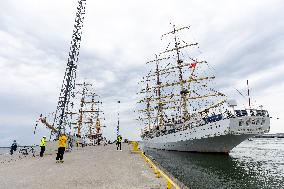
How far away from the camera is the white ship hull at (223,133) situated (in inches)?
1465

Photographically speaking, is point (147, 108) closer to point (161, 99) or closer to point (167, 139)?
point (161, 99)

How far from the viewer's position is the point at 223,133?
37.8 meters

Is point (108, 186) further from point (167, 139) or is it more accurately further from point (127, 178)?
point (167, 139)

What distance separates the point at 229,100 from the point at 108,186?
3161cm

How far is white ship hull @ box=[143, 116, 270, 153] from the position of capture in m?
37.2

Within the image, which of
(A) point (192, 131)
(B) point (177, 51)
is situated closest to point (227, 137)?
(A) point (192, 131)

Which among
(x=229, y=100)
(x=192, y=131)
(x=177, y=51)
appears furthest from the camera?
(x=177, y=51)

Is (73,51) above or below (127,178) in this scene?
above

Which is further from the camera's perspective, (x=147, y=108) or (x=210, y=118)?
(x=147, y=108)

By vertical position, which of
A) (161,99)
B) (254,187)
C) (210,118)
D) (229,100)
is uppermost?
(161,99)

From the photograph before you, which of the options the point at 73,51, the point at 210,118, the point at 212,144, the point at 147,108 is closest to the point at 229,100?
the point at 210,118

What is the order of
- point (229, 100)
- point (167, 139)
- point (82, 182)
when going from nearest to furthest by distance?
1. point (82, 182)
2. point (229, 100)
3. point (167, 139)

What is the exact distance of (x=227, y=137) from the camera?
126 ft

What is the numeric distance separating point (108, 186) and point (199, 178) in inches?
485
